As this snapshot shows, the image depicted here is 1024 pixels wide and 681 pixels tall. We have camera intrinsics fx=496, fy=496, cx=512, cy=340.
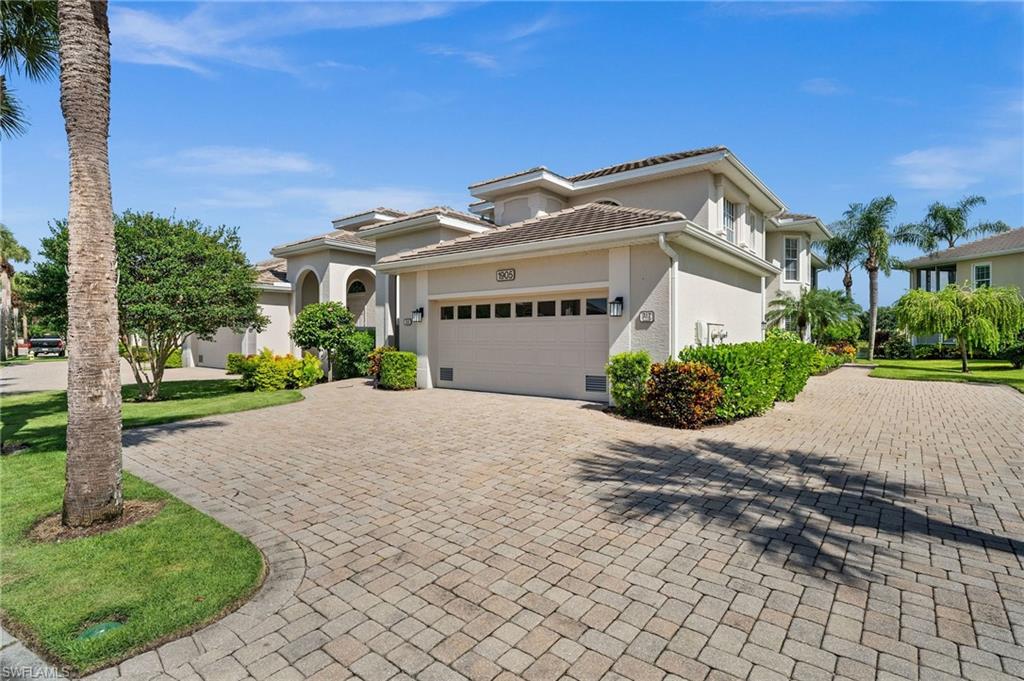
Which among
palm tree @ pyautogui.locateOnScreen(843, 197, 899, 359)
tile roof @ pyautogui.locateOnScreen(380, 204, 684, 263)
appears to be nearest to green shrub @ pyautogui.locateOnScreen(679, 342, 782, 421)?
tile roof @ pyautogui.locateOnScreen(380, 204, 684, 263)

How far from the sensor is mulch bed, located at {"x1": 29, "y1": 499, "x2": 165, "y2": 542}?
4480 mm

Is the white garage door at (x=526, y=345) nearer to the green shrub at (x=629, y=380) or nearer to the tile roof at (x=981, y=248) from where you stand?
the green shrub at (x=629, y=380)

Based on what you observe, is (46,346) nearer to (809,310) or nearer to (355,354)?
(355,354)

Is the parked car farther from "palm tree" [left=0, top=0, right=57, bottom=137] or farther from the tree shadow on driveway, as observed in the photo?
the tree shadow on driveway

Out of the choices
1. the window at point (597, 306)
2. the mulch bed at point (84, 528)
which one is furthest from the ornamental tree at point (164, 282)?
the window at point (597, 306)

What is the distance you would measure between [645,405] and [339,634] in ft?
25.4

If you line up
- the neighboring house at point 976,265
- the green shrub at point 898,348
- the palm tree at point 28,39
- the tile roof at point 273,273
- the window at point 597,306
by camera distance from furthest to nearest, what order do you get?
the green shrub at point 898,348, the neighboring house at point 976,265, the tile roof at point 273,273, the window at point 597,306, the palm tree at point 28,39

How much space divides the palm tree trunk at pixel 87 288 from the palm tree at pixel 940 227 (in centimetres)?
4196

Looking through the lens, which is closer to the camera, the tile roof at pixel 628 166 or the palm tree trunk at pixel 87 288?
the palm tree trunk at pixel 87 288

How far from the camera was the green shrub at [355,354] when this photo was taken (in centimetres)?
1822

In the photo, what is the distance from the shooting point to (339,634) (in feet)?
10.2

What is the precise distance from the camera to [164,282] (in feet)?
42.3

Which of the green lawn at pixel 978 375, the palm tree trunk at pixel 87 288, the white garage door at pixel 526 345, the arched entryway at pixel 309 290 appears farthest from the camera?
the arched entryway at pixel 309 290

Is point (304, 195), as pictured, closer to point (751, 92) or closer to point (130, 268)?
point (130, 268)
